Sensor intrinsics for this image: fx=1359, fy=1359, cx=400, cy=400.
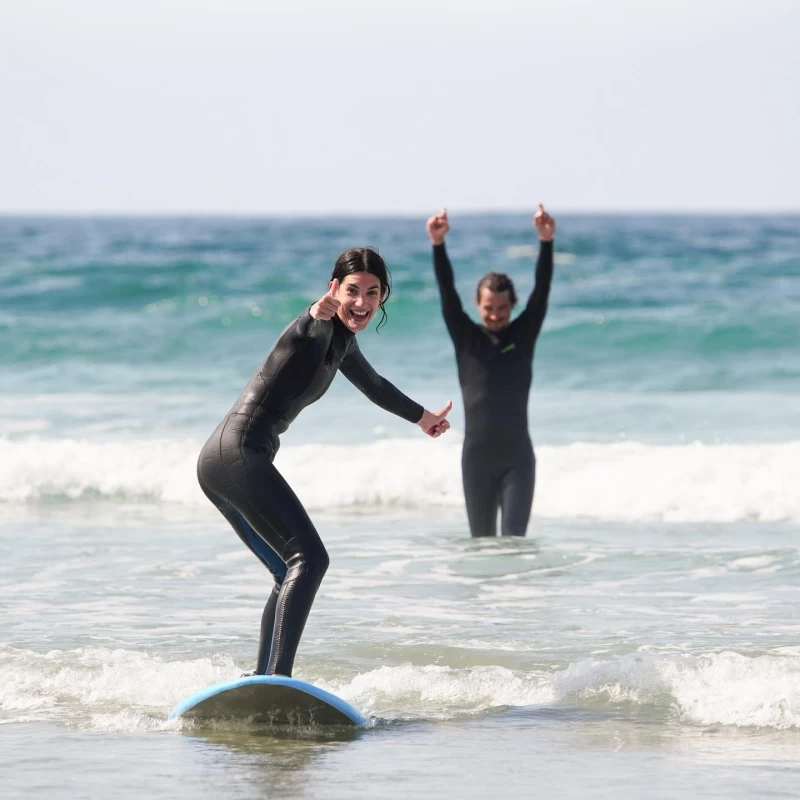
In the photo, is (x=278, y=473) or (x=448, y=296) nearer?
(x=278, y=473)

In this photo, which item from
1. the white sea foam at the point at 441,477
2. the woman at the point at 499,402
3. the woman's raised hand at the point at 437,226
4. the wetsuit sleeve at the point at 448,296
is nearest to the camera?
the woman's raised hand at the point at 437,226

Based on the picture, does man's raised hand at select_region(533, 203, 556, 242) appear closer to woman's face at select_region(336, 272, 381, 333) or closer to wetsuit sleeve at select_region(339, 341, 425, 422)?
wetsuit sleeve at select_region(339, 341, 425, 422)

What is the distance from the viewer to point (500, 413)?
27.0 feet

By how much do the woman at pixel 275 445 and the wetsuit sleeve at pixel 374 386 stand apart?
0.10 metres

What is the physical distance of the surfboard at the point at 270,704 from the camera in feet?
17.1

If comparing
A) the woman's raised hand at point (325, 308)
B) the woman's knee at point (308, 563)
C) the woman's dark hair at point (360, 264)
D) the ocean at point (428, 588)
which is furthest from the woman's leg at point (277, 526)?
the woman's dark hair at point (360, 264)

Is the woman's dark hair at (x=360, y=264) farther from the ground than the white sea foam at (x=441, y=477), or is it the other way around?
the woman's dark hair at (x=360, y=264)

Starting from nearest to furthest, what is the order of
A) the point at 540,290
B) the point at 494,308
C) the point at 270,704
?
the point at 270,704, the point at 540,290, the point at 494,308

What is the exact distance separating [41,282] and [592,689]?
2879 cm

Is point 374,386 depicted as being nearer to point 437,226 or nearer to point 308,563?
point 308,563

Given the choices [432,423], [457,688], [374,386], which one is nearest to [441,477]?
[457,688]

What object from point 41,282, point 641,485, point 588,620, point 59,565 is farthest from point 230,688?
point 41,282

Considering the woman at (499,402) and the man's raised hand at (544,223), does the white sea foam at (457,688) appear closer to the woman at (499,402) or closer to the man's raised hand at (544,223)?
the woman at (499,402)

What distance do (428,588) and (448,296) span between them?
175cm
